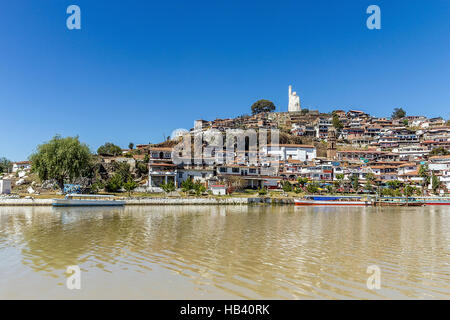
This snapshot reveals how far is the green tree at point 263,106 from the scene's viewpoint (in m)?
154

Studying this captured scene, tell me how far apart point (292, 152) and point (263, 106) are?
201 feet

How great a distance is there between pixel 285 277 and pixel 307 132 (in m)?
117

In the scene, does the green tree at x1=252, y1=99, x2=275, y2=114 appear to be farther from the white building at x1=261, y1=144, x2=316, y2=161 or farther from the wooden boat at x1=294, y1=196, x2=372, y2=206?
the wooden boat at x1=294, y1=196, x2=372, y2=206

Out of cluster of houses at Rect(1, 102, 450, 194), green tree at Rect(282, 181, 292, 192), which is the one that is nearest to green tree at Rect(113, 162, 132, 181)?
cluster of houses at Rect(1, 102, 450, 194)

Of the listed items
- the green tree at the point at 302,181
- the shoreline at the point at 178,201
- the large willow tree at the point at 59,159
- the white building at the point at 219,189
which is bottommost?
the shoreline at the point at 178,201

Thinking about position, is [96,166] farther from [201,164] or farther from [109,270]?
[109,270]

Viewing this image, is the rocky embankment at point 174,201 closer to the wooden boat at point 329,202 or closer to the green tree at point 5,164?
the wooden boat at point 329,202

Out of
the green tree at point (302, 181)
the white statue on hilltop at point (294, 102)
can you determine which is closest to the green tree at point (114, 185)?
the green tree at point (302, 181)

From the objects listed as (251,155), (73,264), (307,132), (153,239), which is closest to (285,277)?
(73,264)

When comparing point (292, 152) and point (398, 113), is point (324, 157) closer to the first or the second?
point (292, 152)

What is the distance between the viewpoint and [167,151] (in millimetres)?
76500

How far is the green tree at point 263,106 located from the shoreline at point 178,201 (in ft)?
322

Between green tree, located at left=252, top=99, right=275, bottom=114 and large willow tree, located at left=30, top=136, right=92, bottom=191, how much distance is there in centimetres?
10778

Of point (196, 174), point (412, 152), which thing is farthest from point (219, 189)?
point (412, 152)
